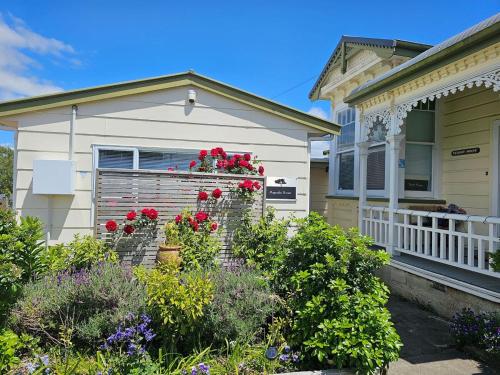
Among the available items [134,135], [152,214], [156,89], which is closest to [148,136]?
[134,135]

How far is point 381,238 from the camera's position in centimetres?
691

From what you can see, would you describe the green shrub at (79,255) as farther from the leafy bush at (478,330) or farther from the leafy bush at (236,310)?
the leafy bush at (478,330)

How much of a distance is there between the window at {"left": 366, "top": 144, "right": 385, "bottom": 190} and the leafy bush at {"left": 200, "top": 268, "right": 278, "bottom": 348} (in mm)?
5404

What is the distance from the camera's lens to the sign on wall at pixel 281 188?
5.80 meters

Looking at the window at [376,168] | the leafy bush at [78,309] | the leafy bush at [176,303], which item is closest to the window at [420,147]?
the window at [376,168]

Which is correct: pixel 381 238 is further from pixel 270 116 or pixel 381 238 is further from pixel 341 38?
pixel 341 38

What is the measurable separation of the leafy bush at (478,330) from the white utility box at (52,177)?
5.30m

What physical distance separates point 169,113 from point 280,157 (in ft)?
6.52

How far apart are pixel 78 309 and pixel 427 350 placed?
3.69 meters

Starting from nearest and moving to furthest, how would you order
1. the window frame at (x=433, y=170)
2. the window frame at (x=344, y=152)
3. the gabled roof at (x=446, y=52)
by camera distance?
the gabled roof at (x=446, y=52), the window frame at (x=433, y=170), the window frame at (x=344, y=152)

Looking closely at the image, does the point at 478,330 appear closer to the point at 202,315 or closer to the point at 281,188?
the point at 202,315

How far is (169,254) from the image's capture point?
4.48 m

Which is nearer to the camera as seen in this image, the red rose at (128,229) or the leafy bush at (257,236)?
the red rose at (128,229)

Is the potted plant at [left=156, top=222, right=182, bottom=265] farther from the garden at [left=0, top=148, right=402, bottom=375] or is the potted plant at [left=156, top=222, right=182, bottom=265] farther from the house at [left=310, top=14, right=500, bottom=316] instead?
the house at [left=310, top=14, right=500, bottom=316]
